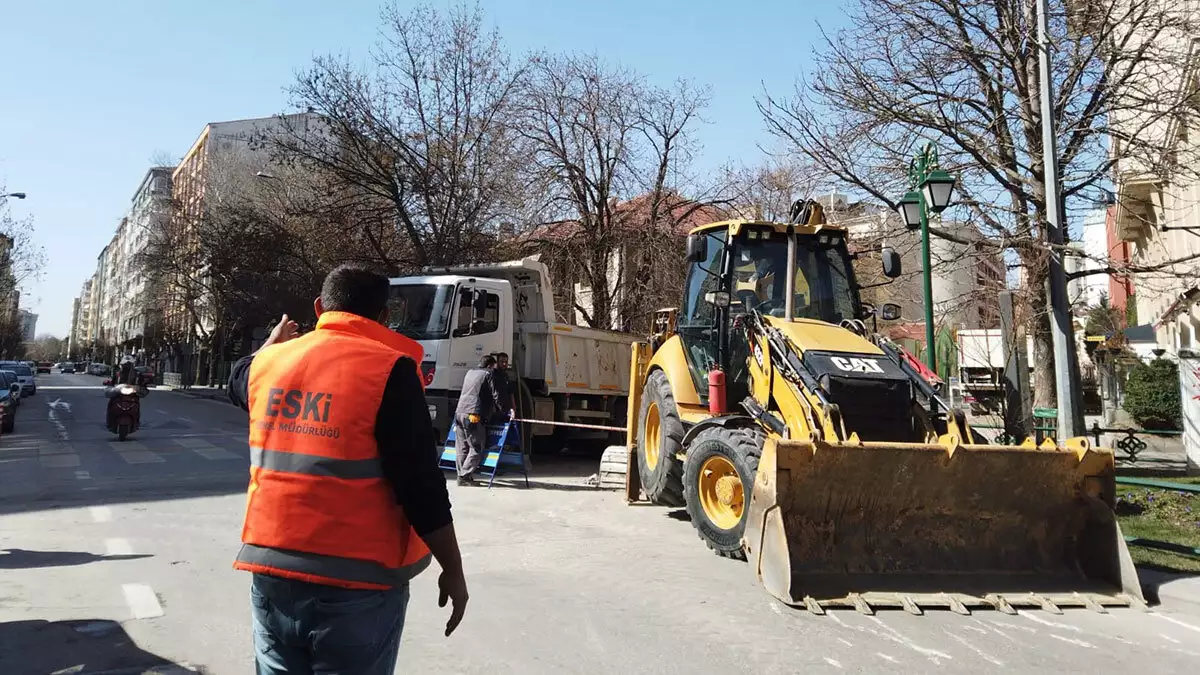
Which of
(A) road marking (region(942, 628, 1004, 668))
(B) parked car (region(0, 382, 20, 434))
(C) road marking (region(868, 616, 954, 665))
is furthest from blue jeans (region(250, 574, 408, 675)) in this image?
(B) parked car (region(0, 382, 20, 434))

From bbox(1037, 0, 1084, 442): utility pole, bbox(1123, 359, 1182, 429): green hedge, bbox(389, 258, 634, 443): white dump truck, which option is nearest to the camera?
bbox(1037, 0, 1084, 442): utility pole

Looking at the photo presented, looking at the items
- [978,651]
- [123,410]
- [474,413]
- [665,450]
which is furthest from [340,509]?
[123,410]

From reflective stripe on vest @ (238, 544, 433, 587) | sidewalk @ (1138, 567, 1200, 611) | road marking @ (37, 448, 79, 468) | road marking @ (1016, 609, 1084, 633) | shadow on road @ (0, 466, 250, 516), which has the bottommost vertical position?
road marking @ (1016, 609, 1084, 633)

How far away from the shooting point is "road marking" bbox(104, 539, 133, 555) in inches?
249

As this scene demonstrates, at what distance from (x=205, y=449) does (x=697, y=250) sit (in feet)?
34.8

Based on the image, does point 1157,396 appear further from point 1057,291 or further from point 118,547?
point 118,547

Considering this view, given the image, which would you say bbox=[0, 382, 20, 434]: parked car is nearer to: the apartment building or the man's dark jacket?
the man's dark jacket

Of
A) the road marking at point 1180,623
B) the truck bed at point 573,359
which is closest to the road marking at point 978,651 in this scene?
the road marking at point 1180,623

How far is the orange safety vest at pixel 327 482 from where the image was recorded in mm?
2105

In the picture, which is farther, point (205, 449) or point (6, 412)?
point (6, 412)

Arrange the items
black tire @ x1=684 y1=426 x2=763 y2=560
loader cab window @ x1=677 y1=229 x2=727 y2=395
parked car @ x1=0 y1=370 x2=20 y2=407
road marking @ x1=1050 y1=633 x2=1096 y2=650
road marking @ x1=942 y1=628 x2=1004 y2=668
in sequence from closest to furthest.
→ road marking @ x1=942 y1=628 x2=1004 y2=668
road marking @ x1=1050 y1=633 x2=1096 y2=650
black tire @ x1=684 y1=426 x2=763 y2=560
loader cab window @ x1=677 y1=229 x2=727 y2=395
parked car @ x1=0 y1=370 x2=20 y2=407

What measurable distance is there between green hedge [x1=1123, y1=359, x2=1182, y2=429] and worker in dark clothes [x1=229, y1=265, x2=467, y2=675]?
23.6 metres

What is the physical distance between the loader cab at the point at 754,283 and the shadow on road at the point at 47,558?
5.42 meters

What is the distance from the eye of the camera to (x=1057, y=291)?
32.2 feet
